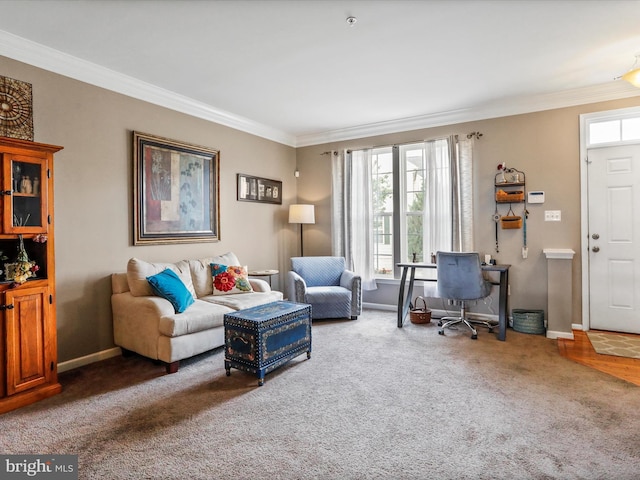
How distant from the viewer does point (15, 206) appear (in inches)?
100

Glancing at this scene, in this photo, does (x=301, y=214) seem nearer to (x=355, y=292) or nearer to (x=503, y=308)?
(x=355, y=292)

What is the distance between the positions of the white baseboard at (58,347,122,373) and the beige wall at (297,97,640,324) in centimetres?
428

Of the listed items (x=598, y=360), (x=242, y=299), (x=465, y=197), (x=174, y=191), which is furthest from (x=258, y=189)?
(x=598, y=360)

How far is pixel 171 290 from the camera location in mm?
3264

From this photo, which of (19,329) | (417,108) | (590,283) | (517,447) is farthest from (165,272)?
(590,283)

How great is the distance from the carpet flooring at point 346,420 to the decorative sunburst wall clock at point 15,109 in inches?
78.9

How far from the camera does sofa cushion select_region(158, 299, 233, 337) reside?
2996mm

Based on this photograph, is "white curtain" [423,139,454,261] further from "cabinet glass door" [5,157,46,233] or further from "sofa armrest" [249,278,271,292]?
"cabinet glass door" [5,157,46,233]

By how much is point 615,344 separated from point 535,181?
190 cm

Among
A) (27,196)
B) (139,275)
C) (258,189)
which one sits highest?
(258,189)

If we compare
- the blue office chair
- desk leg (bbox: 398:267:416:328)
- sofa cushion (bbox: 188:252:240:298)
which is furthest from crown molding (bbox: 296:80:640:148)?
sofa cushion (bbox: 188:252:240:298)

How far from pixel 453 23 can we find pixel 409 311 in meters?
3.32

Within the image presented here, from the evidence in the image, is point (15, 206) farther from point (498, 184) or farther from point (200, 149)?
point (498, 184)

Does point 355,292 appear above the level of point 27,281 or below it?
below
